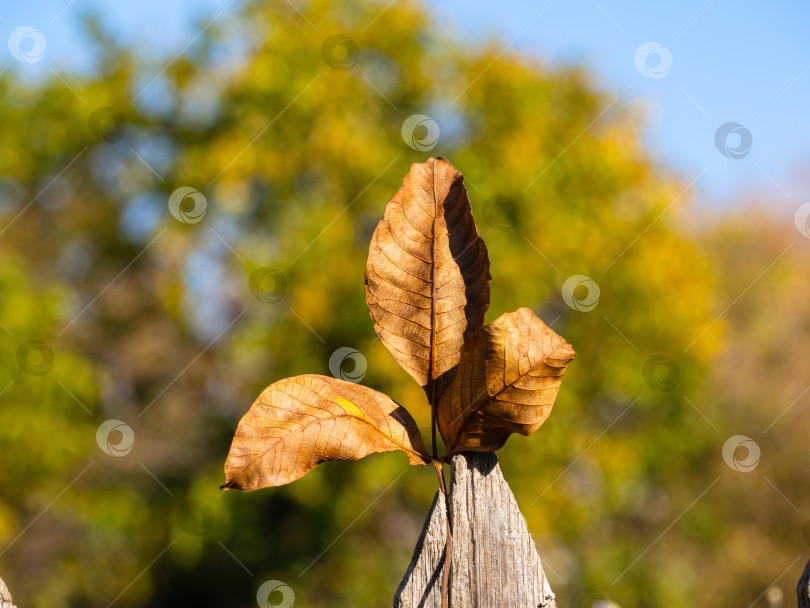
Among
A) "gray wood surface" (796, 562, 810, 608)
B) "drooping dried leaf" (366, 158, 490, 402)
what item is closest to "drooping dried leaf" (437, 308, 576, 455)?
"drooping dried leaf" (366, 158, 490, 402)

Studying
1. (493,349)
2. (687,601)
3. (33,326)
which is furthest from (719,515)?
(493,349)

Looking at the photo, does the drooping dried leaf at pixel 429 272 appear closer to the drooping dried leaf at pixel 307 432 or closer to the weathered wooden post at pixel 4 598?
the drooping dried leaf at pixel 307 432

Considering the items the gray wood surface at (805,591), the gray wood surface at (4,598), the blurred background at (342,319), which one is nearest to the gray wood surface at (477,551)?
the gray wood surface at (805,591)

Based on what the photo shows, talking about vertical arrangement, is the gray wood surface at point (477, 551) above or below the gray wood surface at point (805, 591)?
below

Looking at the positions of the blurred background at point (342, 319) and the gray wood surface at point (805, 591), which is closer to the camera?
the gray wood surface at point (805, 591)

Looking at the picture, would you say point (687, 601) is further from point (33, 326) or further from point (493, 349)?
point (493, 349)

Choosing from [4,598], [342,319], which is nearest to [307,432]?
[4,598]
